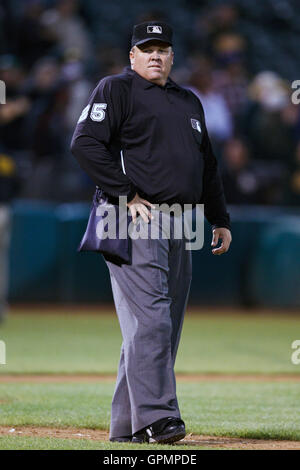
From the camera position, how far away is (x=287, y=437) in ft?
18.1

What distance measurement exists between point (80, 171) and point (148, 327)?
9.47m

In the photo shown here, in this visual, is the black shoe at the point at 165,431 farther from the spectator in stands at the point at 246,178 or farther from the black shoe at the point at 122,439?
the spectator in stands at the point at 246,178

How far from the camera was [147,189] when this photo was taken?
5.11 m

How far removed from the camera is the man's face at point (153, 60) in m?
5.21

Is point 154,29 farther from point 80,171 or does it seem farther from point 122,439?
point 80,171

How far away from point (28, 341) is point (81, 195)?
409cm

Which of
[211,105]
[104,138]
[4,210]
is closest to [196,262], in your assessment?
[211,105]

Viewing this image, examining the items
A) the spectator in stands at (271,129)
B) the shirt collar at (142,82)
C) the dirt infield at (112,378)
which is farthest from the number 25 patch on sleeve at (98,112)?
the spectator in stands at (271,129)

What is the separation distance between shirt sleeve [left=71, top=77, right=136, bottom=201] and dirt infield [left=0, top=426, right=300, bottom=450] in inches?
54.3

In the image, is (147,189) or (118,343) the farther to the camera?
(118,343)

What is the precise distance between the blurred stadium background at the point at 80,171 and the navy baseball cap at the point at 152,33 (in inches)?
318

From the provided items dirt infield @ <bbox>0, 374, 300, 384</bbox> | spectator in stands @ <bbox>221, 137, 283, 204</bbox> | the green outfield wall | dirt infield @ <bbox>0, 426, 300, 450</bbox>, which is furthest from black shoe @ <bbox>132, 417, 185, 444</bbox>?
spectator in stands @ <bbox>221, 137, 283, 204</bbox>

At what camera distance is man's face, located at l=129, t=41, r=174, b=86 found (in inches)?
205
